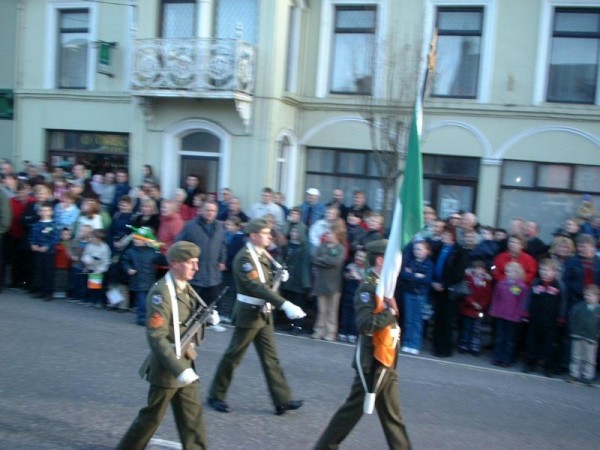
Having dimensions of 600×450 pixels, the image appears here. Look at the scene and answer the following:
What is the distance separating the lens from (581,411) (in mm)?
7074

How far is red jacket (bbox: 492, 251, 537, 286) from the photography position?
9.06 meters

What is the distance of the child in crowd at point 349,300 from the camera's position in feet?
31.1

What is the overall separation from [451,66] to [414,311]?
6.95 meters

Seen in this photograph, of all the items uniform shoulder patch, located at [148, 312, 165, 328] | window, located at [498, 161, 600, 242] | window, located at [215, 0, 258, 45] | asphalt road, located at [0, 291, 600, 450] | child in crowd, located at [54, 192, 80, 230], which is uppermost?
window, located at [215, 0, 258, 45]

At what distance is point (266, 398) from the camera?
6781 millimetres

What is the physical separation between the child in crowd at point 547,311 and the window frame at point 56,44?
1148cm

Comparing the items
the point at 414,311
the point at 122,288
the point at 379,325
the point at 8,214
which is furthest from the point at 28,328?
the point at 379,325

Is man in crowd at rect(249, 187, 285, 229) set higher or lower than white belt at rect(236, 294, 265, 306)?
higher

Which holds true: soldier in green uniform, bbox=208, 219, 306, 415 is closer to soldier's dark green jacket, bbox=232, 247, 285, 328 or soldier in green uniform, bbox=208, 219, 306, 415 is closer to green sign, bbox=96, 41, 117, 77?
soldier's dark green jacket, bbox=232, 247, 285, 328

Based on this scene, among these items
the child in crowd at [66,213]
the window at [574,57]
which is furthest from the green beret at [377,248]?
the window at [574,57]

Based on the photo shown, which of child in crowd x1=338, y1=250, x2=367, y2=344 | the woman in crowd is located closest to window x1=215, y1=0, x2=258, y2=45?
child in crowd x1=338, y1=250, x2=367, y2=344

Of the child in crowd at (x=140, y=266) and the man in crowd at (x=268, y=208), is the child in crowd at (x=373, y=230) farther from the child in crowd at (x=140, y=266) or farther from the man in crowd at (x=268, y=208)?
the child in crowd at (x=140, y=266)

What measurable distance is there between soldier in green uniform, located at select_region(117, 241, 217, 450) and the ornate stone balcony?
877 centimetres

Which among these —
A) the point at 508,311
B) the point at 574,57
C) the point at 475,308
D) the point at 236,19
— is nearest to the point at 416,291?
the point at 475,308
